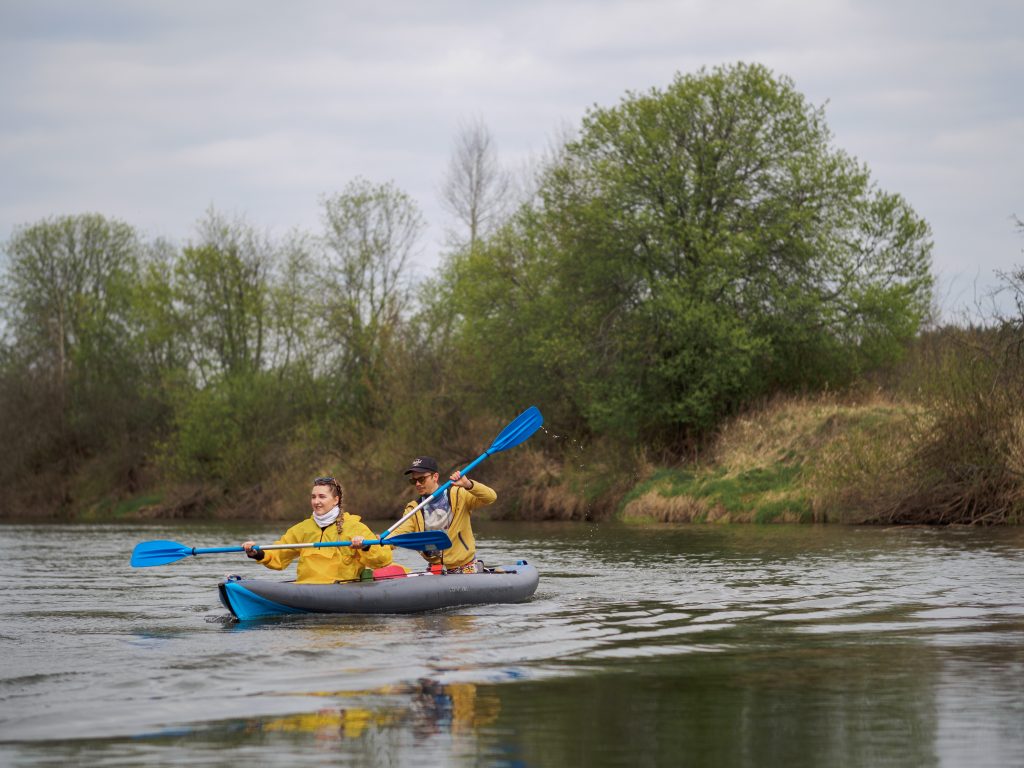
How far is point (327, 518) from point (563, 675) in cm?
405

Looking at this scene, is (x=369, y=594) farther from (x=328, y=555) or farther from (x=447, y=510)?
(x=447, y=510)

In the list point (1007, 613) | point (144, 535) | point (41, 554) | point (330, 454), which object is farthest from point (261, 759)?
point (330, 454)

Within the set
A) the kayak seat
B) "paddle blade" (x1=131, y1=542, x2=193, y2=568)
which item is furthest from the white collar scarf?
"paddle blade" (x1=131, y1=542, x2=193, y2=568)

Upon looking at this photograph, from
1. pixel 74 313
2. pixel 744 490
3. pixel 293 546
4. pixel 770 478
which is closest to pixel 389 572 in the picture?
pixel 293 546

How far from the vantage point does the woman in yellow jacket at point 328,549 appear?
11.0m

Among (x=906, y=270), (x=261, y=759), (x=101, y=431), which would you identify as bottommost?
(x=261, y=759)

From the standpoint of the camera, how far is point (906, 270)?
31.1 metres

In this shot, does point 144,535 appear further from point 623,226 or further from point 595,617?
point 595,617

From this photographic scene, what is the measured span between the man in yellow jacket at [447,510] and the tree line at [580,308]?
16.9 metres

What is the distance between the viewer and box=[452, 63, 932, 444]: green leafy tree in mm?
29250

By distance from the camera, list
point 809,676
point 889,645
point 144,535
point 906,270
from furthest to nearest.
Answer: point 906,270 → point 144,535 → point 889,645 → point 809,676

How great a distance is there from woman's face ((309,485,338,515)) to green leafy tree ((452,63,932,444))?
59.7 ft

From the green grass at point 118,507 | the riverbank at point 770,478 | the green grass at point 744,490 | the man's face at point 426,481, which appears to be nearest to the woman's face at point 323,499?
the man's face at point 426,481

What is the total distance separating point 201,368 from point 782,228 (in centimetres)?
2085
